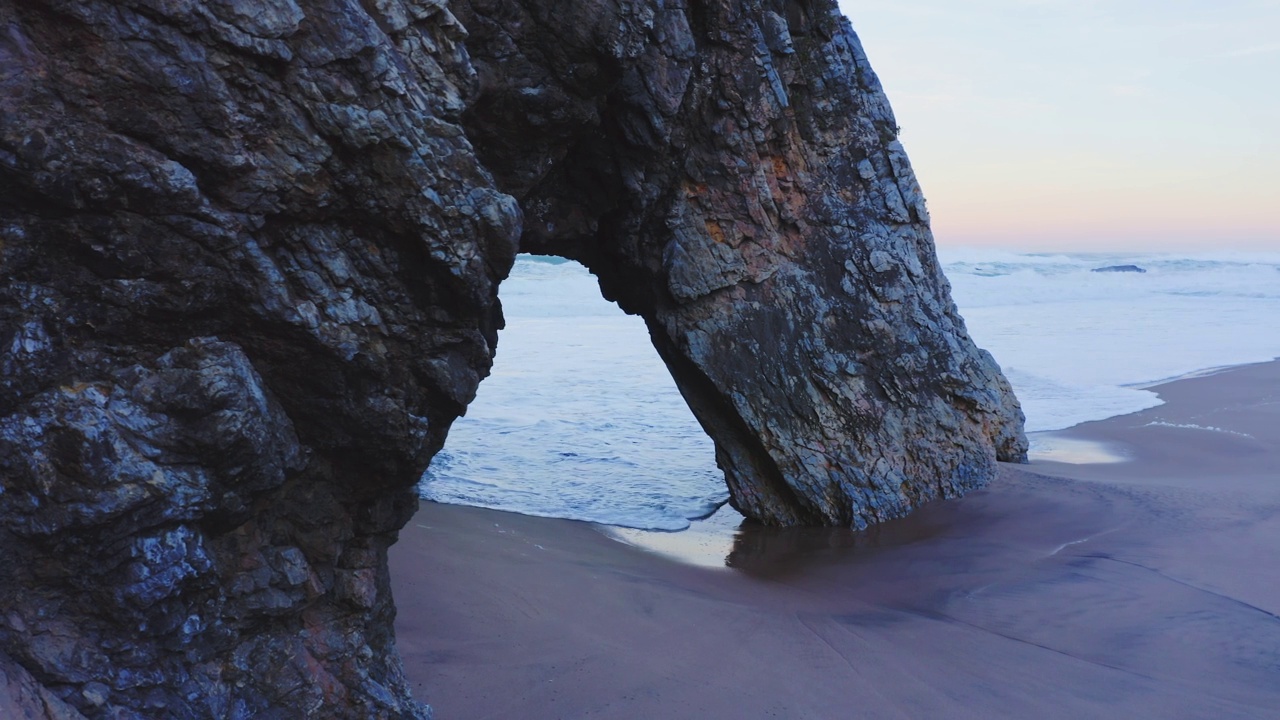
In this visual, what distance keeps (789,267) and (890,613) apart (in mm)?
2734

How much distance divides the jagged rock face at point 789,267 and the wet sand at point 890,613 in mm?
514

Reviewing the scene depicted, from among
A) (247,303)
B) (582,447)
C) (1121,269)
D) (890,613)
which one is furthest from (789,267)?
(1121,269)

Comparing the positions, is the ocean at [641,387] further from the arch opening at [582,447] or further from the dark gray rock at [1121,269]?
the dark gray rock at [1121,269]

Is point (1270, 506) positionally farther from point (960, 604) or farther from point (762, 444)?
point (762, 444)

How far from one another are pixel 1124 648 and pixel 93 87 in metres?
5.56

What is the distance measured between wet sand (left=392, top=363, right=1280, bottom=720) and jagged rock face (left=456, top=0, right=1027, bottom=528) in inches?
20.2

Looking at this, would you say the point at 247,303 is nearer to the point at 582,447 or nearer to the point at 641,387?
the point at 582,447

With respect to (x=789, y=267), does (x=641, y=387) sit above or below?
below

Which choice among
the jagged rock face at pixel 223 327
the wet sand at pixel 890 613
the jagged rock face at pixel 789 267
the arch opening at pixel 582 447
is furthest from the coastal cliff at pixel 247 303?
the arch opening at pixel 582 447

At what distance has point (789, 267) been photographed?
23.8 feet

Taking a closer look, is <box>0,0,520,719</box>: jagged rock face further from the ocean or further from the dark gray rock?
the dark gray rock

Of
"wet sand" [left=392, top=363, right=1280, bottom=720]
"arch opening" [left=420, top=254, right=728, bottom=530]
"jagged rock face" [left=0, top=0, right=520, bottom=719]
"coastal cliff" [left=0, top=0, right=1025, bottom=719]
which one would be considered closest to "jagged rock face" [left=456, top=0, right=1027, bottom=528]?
"wet sand" [left=392, top=363, right=1280, bottom=720]

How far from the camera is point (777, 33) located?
6863 mm

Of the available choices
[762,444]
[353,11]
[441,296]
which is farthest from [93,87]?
[762,444]
